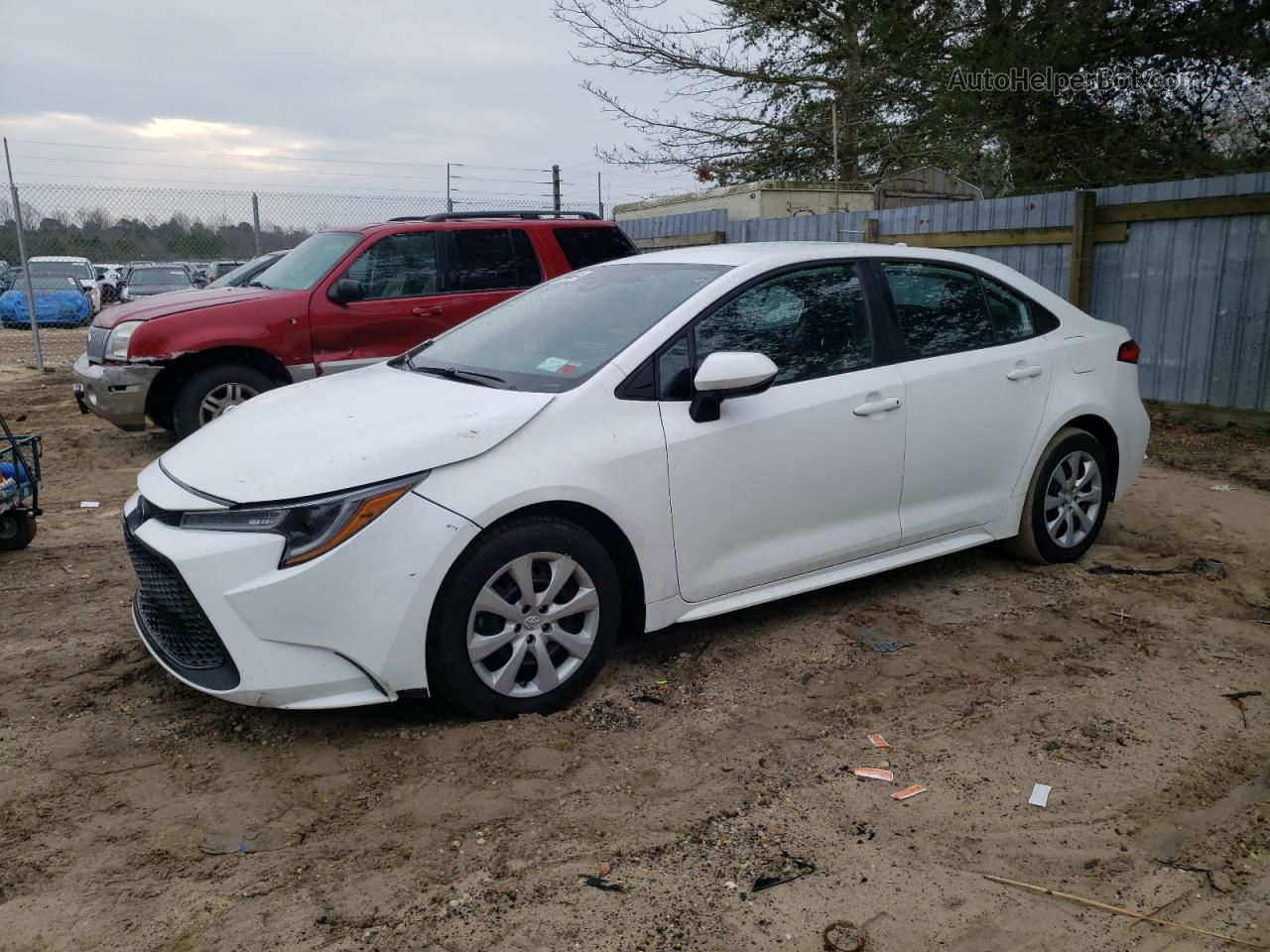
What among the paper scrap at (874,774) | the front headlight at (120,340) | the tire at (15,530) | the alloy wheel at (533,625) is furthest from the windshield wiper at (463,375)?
the front headlight at (120,340)

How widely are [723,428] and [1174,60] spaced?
382 inches

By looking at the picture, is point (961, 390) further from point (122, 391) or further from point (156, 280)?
point (156, 280)

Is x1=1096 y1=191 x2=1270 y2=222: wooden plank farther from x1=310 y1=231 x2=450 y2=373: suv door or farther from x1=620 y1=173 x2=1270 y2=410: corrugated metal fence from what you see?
x1=310 y1=231 x2=450 y2=373: suv door

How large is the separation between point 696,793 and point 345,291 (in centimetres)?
583

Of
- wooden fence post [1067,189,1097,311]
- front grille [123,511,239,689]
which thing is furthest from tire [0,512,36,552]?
wooden fence post [1067,189,1097,311]

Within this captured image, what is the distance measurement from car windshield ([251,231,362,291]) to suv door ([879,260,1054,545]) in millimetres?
5093

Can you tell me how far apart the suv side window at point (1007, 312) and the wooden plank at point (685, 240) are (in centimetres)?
861

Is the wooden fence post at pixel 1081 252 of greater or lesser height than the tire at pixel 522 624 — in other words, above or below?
above

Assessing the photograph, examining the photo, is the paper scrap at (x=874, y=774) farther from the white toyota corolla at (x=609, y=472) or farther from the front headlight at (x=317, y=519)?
the front headlight at (x=317, y=519)

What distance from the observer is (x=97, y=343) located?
8.18 m

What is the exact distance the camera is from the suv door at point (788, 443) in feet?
13.1

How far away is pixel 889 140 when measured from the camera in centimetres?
1609

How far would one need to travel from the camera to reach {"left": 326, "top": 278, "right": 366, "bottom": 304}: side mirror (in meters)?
7.98

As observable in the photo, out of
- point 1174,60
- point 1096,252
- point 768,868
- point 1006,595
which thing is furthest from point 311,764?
point 1174,60
